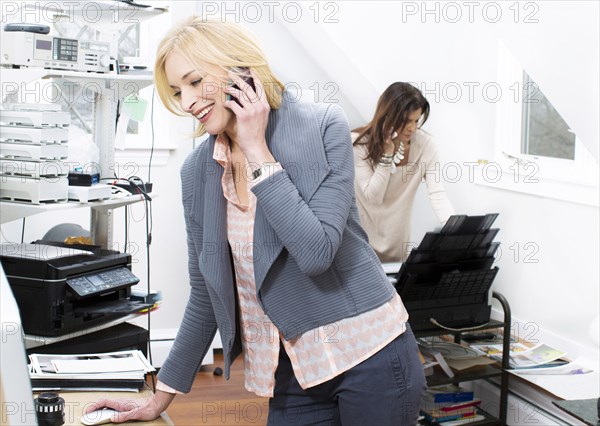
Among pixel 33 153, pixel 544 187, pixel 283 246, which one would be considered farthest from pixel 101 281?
pixel 544 187

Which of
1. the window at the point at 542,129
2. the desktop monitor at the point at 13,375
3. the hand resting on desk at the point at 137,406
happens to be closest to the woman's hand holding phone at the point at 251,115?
the hand resting on desk at the point at 137,406

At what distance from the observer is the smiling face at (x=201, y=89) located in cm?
152

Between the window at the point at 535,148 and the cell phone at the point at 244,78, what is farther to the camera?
the window at the point at 535,148

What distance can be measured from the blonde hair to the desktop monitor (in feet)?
2.90

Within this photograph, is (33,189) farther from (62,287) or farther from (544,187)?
(544,187)

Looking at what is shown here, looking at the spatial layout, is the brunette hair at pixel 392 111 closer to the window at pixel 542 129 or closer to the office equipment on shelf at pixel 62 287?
the window at pixel 542 129

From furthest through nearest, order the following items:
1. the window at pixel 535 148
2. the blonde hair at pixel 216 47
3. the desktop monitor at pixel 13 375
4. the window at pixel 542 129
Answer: the window at pixel 542 129, the window at pixel 535 148, the blonde hair at pixel 216 47, the desktop monitor at pixel 13 375

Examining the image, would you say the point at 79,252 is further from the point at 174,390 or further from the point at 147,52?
the point at 147,52

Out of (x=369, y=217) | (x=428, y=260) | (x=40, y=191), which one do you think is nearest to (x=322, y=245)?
(x=40, y=191)

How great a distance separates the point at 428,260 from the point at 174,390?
1724 mm

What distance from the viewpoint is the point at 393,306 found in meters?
1.65

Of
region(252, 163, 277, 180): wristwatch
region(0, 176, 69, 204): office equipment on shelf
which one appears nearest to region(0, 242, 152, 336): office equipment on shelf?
region(0, 176, 69, 204): office equipment on shelf

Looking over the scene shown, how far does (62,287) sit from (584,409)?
156 cm

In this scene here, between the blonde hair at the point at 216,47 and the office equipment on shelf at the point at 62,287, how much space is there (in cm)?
97
